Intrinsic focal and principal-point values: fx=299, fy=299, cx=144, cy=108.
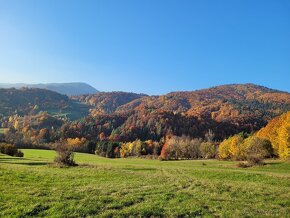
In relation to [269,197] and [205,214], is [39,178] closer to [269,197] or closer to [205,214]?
[205,214]

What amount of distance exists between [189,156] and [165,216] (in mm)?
121036

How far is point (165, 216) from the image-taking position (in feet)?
56.9

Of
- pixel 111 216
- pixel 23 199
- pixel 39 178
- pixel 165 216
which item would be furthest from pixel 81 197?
pixel 39 178

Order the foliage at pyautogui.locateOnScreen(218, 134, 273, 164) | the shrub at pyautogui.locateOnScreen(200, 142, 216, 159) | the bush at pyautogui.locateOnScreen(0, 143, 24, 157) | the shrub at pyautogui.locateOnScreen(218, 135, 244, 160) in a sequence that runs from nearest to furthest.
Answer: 1. the bush at pyautogui.locateOnScreen(0, 143, 24, 157)
2. the foliage at pyautogui.locateOnScreen(218, 134, 273, 164)
3. the shrub at pyautogui.locateOnScreen(218, 135, 244, 160)
4. the shrub at pyautogui.locateOnScreen(200, 142, 216, 159)

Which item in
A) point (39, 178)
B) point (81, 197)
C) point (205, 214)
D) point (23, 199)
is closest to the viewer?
point (205, 214)

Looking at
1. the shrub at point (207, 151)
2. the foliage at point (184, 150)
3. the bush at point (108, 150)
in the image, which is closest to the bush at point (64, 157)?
the foliage at point (184, 150)

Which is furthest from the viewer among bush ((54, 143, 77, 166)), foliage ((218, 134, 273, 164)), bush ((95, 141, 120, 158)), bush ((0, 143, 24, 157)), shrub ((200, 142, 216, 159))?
bush ((95, 141, 120, 158))

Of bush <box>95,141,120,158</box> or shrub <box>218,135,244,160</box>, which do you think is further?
bush <box>95,141,120,158</box>

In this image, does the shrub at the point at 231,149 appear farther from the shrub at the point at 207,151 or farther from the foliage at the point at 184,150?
the foliage at the point at 184,150

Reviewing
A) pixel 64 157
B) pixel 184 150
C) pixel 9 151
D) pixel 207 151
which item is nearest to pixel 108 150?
pixel 184 150

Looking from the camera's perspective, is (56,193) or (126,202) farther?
(56,193)

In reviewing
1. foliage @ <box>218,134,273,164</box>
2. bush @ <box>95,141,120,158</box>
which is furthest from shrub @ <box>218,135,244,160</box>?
bush @ <box>95,141,120,158</box>

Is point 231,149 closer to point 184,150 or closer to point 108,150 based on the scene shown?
point 184,150

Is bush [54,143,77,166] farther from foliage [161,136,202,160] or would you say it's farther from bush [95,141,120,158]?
bush [95,141,120,158]
